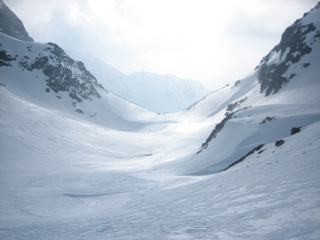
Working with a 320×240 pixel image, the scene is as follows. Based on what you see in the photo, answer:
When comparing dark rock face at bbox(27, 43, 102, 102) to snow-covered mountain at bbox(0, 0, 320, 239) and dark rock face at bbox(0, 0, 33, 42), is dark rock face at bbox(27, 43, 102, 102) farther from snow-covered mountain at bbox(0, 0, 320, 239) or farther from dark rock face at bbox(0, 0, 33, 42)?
dark rock face at bbox(0, 0, 33, 42)

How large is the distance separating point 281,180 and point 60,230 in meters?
10.5

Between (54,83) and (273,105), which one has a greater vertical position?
(54,83)

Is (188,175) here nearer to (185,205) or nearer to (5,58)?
(185,205)

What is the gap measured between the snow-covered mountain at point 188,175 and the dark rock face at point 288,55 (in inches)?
16.6

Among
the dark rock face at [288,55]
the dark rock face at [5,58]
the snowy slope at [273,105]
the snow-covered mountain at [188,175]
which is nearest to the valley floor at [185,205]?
the snow-covered mountain at [188,175]

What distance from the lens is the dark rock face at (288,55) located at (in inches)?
2712

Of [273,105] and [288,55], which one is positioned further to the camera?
[288,55]

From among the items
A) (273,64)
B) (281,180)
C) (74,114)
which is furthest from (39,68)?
(281,180)

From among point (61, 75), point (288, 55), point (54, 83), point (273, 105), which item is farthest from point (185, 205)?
point (61, 75)

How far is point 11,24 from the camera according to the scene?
152 meters

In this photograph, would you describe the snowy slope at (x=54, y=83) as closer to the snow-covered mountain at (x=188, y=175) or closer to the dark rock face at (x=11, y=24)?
the snow-covered mountain at (x=188, y=175)

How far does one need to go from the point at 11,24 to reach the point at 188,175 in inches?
7255

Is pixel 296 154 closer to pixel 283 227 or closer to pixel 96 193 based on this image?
pixel 283 227

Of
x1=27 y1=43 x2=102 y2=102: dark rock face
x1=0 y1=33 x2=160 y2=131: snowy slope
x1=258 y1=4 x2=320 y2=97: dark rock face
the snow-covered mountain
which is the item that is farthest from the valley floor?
x1=27 y1=43 x2=102 y2=102: dark rock face
